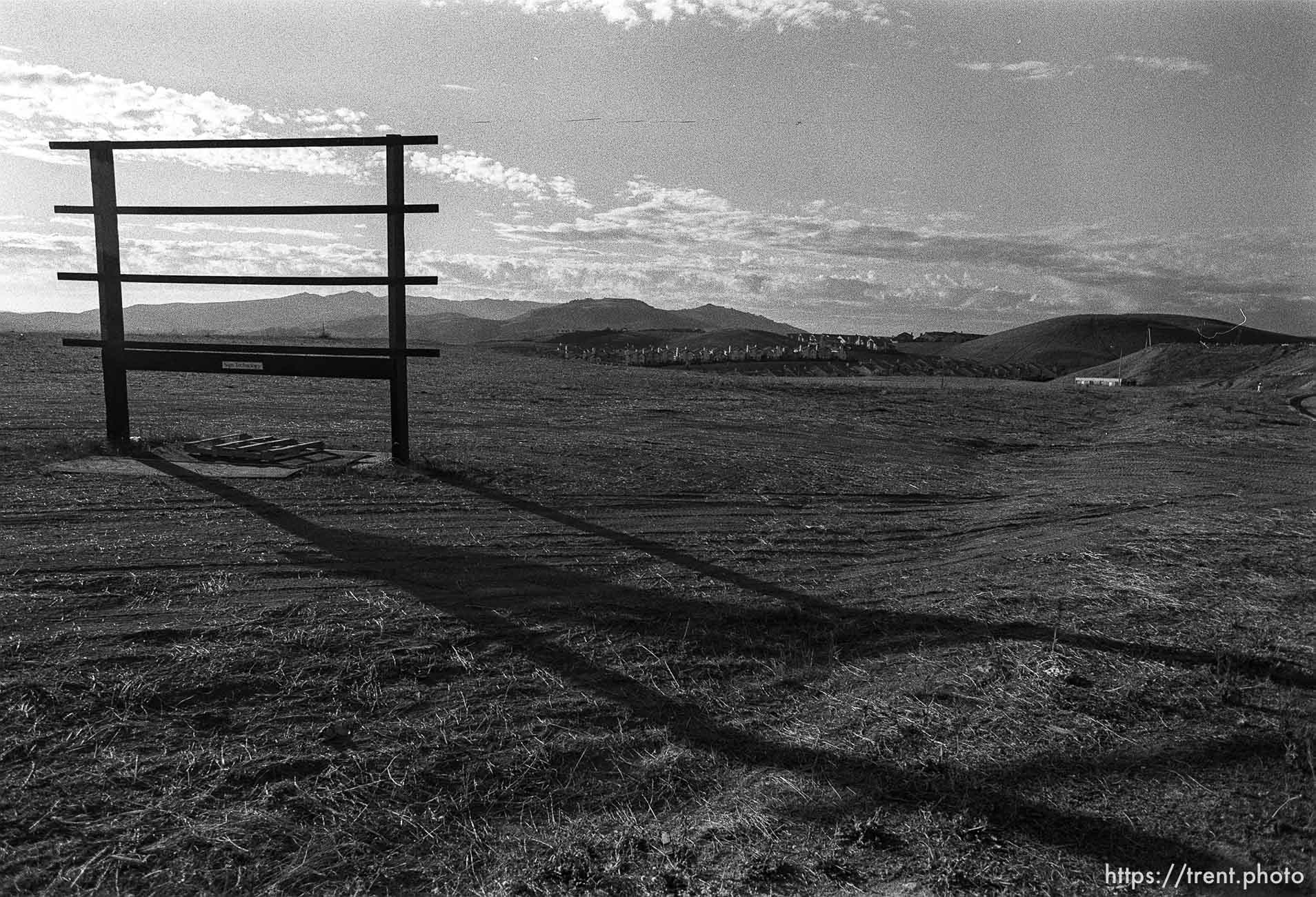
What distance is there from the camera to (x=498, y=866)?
251 centimetres

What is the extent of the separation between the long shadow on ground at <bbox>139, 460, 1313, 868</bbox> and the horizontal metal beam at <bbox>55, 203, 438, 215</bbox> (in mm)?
2698

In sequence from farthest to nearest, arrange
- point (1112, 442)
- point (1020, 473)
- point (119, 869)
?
point (1112, 442)
point (1020, 473)
point (119, 869)

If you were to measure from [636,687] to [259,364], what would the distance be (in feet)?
20.2

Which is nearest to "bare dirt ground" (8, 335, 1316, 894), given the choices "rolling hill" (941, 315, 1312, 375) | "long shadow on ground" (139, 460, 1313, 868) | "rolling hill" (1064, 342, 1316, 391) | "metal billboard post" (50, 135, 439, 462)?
"long shadow on ground" (139, 460, 1313, 868)

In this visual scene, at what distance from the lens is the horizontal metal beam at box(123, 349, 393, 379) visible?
795 centimetres

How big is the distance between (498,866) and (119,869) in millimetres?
1074

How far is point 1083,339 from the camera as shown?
416ft

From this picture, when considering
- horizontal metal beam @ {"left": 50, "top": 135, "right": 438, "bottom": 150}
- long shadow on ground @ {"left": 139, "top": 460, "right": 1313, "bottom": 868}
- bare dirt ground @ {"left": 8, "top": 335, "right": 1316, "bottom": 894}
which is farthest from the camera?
horizontal metal beam @ {"left": 50, "top": 135, "right": 438, "bottom": 150}

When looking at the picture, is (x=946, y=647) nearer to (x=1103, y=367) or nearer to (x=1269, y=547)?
(x=1269, y=547)

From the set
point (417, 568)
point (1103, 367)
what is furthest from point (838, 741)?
point (1103, 367)

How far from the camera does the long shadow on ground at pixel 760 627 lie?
271cm

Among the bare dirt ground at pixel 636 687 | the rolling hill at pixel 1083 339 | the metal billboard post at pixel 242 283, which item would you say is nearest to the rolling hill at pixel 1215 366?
the bare dirt ground at pixel 636 687

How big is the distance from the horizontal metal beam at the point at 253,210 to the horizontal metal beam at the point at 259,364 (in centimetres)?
132

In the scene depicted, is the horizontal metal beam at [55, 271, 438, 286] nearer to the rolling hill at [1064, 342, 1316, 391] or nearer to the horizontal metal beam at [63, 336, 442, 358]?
the horizontal metal beam at [63, 336, 442, 358]
